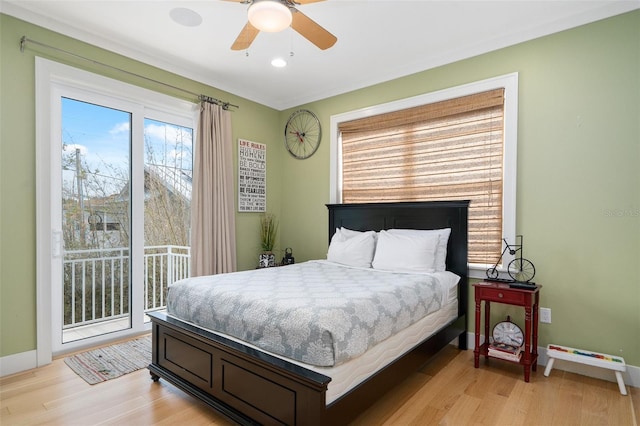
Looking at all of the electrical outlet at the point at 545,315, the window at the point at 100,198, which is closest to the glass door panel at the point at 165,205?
the window at the point at 100,198

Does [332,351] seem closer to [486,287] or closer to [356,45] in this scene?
[486,287]

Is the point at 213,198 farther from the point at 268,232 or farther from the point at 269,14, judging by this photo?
the point at 269,14

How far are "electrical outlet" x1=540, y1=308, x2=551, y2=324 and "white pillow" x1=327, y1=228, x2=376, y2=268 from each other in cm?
148

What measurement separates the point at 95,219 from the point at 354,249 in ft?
8.15

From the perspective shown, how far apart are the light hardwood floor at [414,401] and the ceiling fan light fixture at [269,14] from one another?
2.33 m

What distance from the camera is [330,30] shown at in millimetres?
2928

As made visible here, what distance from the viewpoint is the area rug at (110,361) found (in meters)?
2.57

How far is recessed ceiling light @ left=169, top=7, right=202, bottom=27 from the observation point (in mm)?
2639

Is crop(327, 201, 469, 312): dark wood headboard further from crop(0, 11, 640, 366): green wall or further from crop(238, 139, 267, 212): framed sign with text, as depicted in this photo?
crop(238, 139, 267, 212): framed sign with text

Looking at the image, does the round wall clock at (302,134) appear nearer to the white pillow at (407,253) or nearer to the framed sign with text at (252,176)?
the framed sign with text at (252,176)

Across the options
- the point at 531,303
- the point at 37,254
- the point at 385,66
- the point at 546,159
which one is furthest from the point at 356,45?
the point at 37,254

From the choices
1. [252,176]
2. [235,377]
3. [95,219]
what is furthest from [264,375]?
[252,176]

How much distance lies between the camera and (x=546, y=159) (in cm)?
280

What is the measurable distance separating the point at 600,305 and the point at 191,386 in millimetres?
2991
